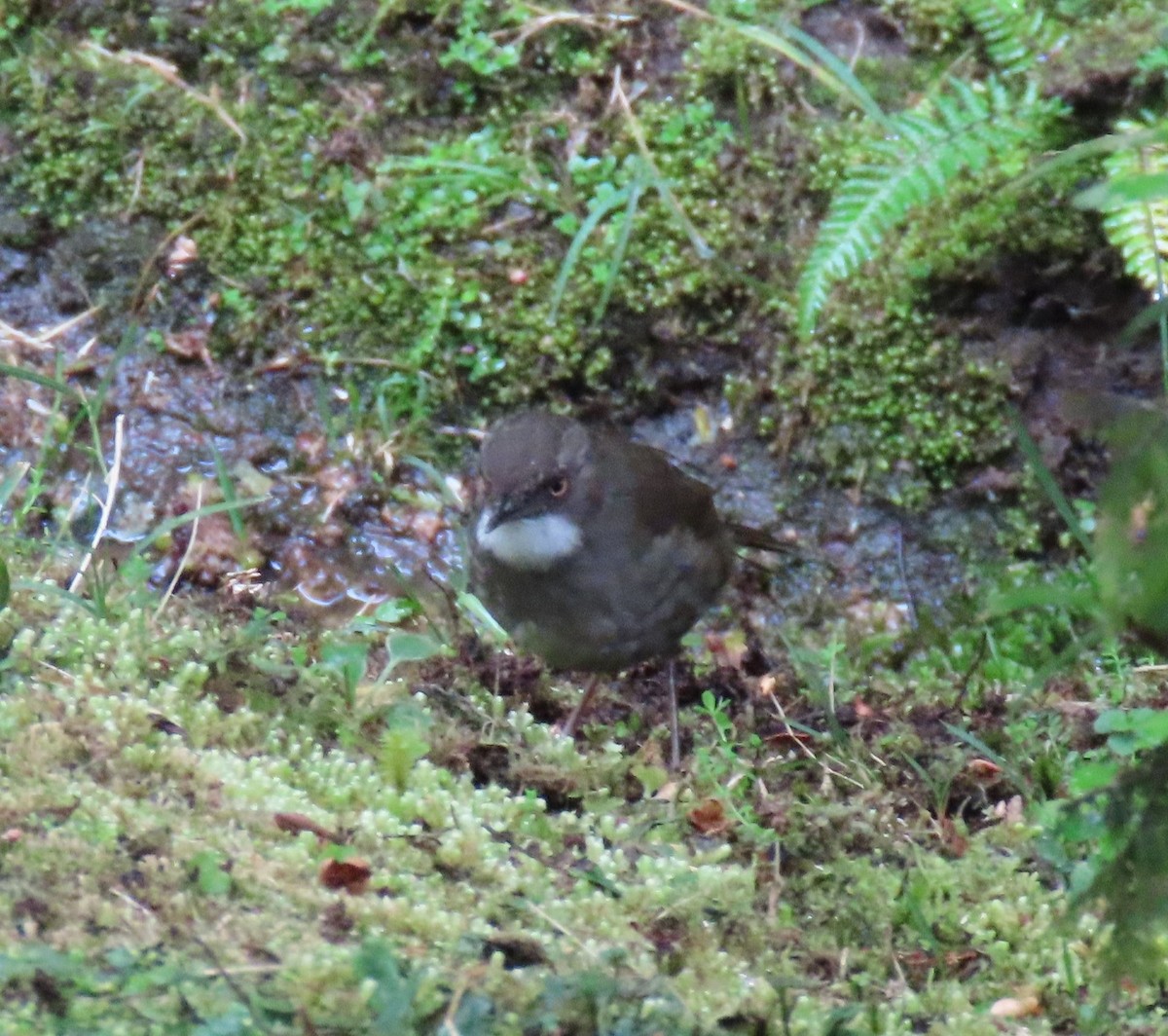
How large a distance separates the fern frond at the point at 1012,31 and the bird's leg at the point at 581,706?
9.19 ft

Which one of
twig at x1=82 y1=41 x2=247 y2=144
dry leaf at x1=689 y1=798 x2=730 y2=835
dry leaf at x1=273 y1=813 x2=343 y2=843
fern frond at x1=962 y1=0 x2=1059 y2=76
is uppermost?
fern frond at x1=962 y1=0 x2=1059 y2=76

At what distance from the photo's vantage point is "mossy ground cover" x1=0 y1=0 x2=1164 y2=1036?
8.12ft

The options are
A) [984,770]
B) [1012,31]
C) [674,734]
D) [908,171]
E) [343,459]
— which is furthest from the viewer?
[343,459]

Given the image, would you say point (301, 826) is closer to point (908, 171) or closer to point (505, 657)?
point (505, 657)

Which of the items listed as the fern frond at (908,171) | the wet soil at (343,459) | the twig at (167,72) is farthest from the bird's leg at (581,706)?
the twig at (167,72)

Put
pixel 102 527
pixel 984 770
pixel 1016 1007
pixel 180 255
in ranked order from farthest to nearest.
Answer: pixel 180 255 → pixel 102 527 → pixel 984 770 → pixel 1016 1007

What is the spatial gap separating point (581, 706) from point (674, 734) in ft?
1.21

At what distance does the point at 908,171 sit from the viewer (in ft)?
16.0

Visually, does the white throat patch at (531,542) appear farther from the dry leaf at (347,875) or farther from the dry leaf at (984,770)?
the dry leaf at (347,875)

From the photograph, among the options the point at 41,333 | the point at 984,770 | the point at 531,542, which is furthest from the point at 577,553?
the point at 41,333

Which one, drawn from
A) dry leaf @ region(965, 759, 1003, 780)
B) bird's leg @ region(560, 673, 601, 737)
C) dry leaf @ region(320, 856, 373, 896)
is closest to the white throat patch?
bird's leg @ region(560, 673, 601, 737)

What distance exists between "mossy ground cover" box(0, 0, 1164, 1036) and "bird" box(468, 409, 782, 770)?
0.19 meters

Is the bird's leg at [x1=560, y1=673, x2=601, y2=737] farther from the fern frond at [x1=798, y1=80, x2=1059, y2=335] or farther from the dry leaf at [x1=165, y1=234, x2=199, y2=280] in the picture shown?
the dry leaf at [x1=165, y1=234, x2=199, y2=280]

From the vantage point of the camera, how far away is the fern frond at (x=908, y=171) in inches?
189
